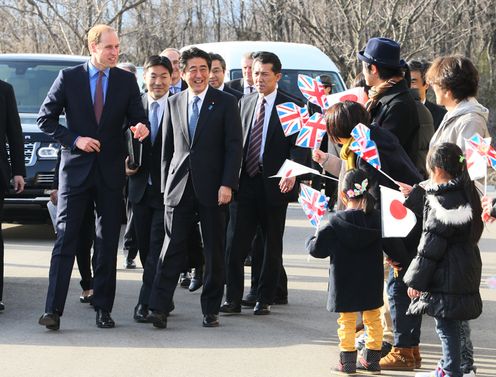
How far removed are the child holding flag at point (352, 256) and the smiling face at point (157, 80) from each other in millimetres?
2727

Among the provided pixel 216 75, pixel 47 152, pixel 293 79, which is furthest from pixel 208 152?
A: pixel 293 79

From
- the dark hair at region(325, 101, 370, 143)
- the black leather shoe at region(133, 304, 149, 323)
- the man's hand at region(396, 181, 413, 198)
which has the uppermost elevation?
the dark hair at region(325, 101, 370, 143)

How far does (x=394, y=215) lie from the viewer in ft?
21.9

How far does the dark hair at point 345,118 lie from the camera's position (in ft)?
23.0

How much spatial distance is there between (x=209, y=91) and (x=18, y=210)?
4844 millimetres

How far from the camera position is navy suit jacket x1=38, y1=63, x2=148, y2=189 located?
827 cm

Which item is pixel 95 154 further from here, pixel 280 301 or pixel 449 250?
pixel 449 250

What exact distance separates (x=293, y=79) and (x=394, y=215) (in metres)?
9.00

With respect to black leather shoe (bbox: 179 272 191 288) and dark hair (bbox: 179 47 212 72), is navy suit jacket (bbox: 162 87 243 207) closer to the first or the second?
dark hair (bbox: 179 47 212 72)

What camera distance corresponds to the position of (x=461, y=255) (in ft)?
20.6

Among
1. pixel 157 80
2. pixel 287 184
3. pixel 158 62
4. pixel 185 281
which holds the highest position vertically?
pixel 158 62

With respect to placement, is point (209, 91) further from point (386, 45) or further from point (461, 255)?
point (461, 255)

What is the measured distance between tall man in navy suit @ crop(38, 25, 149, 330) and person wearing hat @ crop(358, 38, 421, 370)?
6.13 ft

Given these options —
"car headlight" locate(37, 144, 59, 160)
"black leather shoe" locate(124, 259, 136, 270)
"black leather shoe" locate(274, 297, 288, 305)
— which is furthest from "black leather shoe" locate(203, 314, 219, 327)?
"car headlight" locate(37, 144, 59, 160)
